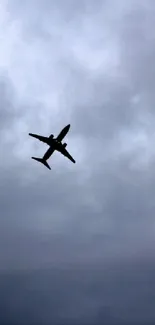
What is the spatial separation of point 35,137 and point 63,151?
1030 cm

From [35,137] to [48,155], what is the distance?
11.5m

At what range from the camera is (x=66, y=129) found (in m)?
132

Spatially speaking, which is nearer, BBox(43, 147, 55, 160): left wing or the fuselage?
the fuselage

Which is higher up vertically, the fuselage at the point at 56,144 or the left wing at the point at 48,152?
the left wing at the point at 48,152

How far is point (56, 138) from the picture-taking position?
130125 mm

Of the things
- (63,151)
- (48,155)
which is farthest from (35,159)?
(63,151)

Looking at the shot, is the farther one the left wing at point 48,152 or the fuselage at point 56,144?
the left wing at point 48,152

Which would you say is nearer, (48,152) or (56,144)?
(56,144)

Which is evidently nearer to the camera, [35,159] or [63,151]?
[63,151]

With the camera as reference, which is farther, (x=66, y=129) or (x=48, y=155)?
(x=48, y=155)

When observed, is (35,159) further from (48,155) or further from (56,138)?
(56,138)

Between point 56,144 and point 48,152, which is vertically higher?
point 48,152

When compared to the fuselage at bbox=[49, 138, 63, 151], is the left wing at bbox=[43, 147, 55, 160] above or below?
above

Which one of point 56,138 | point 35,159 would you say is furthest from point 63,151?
point 35,159
